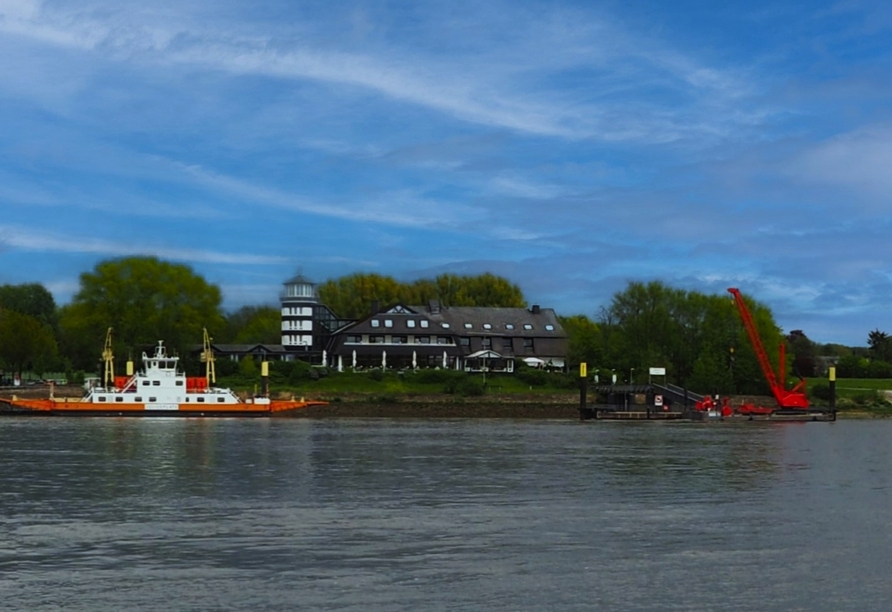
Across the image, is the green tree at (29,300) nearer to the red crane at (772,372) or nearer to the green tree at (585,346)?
the green tree at (585,346)

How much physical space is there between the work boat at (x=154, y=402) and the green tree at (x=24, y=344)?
20712mm

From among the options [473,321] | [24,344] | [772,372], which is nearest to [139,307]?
[24,344]

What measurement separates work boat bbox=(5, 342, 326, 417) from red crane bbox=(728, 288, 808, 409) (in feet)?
122

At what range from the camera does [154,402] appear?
83062 mm

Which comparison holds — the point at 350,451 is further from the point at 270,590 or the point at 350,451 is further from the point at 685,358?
the point at 685,358

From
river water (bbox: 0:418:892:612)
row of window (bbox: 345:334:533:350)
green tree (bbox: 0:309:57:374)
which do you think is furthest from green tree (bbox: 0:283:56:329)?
river water (bbox: 0:418:892:612)

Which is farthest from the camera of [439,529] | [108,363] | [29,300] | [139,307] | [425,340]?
[29,300]

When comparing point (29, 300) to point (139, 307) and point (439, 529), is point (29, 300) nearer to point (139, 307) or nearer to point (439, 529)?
point (139, 307)

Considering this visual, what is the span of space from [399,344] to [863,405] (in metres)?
40.9

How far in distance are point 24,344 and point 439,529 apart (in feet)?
285

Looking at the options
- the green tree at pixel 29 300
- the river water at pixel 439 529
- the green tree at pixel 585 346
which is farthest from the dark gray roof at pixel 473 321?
the river water at pixel 439 529

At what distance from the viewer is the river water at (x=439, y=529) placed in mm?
19016

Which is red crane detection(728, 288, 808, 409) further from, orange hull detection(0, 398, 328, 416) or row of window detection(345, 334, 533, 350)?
orange hull detection(0, 398, 328, 416)

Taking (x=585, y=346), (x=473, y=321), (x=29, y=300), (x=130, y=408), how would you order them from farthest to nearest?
(x=29, y=300)
(x=473, y=321)
(x=585, y=346)
(x=130, y=408)
